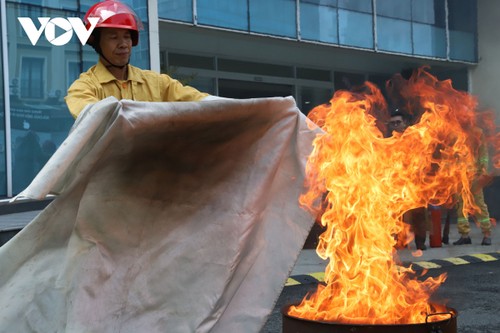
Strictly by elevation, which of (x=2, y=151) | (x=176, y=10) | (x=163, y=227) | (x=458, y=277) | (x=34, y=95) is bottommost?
(x=458, y=277)

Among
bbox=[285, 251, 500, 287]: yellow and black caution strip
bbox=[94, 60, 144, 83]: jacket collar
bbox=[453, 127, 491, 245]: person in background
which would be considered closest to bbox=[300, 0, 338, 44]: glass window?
bbox=[453, 127, 491, 245]: person in background

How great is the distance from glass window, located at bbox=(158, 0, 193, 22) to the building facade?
0.06 ft

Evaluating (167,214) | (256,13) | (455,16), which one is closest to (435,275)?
(167,214)

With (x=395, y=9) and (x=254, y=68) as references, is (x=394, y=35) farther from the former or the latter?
(x=254, y=68)

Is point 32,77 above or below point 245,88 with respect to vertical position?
below

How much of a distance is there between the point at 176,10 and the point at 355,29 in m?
5.31

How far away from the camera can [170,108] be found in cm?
373

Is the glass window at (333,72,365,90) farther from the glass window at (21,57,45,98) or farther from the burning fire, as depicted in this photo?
the burning fire

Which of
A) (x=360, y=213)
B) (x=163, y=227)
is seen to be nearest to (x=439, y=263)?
(x=360, y=213)

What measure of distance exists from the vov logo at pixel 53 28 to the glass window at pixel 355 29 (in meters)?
7.52

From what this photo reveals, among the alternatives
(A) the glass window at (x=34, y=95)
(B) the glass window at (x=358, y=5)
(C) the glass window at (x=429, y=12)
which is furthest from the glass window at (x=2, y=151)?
(C) the glass window at (x=429, y=12)

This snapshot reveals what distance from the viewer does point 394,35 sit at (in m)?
20.2

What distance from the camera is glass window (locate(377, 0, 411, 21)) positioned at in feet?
66.1

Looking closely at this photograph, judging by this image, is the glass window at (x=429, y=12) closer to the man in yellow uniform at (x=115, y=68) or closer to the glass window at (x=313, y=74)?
the glass window at (x=313, y=74)
